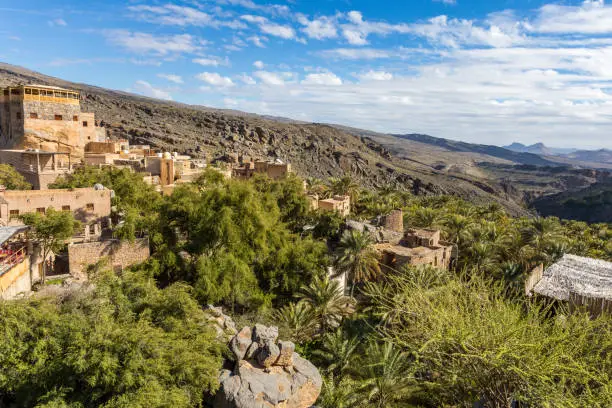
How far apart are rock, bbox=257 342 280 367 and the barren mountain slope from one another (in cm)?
7702

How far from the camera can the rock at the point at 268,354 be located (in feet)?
49.7

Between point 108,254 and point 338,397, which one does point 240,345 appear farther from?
point 108,254

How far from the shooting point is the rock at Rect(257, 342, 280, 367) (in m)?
15.2

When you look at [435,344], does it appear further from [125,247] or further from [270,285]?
[125,247]

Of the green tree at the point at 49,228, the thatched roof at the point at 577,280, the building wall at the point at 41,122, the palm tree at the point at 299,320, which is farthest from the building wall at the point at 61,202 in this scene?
the thatched roof at the point at 577,280

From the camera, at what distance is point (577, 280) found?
2242cm

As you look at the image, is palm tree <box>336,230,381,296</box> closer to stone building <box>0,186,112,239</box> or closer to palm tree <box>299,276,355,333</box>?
palm tree <box>299,276,355,333</box>

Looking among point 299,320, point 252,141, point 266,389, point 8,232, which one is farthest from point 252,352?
point 252,141

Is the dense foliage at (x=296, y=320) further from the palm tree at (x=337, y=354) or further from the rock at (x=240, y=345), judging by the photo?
the rock at (x=240, y=345)

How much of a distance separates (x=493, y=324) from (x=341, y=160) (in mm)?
124793

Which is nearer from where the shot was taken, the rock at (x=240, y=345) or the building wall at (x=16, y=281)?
the rock at (x=240, y=345)

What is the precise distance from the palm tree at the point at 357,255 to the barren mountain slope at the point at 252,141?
67.9 meters

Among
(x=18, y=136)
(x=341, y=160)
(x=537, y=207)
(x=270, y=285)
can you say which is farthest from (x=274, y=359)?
(x=537, y=207)

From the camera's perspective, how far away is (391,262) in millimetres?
27234
